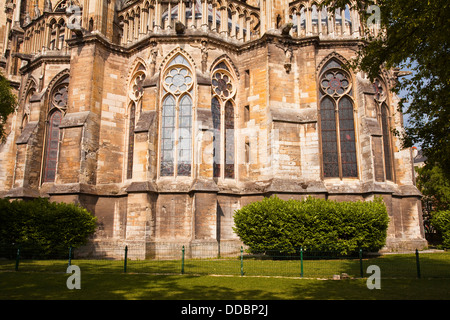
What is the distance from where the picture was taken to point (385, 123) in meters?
22.8

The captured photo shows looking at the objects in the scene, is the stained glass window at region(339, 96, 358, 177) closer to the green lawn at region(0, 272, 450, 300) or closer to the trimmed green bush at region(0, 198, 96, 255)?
the green lawn at region(0, 272, 450, 300)

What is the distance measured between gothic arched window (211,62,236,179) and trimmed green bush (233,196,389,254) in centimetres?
403

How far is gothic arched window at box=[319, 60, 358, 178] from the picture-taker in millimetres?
20750

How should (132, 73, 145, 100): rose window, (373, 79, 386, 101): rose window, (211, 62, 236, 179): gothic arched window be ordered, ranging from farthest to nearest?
(373, 79, 386, 101): rose window < (132, 73, 145, 100): rose window < (211, 62, 236, 179): gothic arched window

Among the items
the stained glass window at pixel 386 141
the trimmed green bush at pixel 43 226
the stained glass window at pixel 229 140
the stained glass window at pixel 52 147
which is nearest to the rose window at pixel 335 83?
the stained glass window at pixel 386 141

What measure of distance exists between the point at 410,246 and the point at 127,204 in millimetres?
15656

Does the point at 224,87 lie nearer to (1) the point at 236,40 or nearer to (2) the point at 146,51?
(1) the point at 236,40

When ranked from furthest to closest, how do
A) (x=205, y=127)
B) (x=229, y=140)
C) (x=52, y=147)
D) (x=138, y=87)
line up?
1. (x=52, y=147)
2. (x=138, y=87)
3. (x=229, y=140)
4. (x=205, y=127)

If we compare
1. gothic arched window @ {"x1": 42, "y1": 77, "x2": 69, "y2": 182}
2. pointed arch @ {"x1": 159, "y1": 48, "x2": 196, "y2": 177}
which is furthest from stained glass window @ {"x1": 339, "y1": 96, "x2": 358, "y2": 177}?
gothic arched window @ {"x1": 42, "y1": 77, "x2": 69, "y2": 182}

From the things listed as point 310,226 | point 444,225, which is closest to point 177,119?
point 310,226

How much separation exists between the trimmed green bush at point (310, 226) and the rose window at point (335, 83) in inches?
303

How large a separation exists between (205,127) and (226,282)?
33.8 feet

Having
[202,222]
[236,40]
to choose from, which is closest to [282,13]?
[236,40]

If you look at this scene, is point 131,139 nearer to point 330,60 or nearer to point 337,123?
point 337,123
